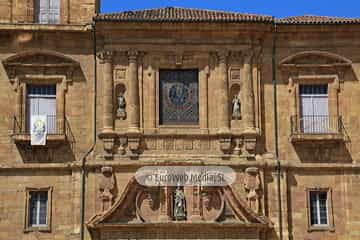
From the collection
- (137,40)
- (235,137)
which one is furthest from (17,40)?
(235,137)

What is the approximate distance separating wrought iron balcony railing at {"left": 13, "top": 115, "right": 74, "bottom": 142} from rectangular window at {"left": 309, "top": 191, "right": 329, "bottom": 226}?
7580 millimetres

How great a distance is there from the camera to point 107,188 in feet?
75.0

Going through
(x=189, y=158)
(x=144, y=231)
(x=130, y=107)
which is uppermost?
(x=130, y=107)

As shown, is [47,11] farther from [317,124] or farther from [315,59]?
[317,124]

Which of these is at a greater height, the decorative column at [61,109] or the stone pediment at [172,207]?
the decorative column at [61,109]

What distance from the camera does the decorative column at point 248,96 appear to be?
77.3 ft

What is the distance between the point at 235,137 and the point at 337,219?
3.93m


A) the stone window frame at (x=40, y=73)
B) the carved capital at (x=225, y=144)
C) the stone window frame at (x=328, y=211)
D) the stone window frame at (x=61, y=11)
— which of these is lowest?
the stone window frame at (x=328, y=211)

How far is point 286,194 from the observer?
23.2m

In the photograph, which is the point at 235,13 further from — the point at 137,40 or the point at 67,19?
the point at 67,19

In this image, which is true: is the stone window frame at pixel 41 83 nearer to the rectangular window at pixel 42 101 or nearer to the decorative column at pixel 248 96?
the rectangular window at pixel 42 101

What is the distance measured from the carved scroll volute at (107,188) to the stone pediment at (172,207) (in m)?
0.21

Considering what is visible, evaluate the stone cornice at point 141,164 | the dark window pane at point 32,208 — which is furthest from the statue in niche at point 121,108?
the dark window pane at point 32,208

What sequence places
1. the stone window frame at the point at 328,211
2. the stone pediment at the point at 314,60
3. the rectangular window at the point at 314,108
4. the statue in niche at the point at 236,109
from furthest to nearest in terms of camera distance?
the stone pediment at the point at 314,60 → the rectangular window at the point at 314,108 → the statue in niche at the point at 236,109 → the stone window frame at the point at 328,211
